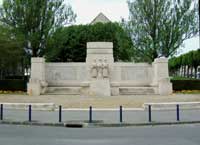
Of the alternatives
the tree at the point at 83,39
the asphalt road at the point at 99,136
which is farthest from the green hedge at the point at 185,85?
the asphalt road at the point at 99,136

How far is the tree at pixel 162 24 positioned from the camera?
4781 centimetres

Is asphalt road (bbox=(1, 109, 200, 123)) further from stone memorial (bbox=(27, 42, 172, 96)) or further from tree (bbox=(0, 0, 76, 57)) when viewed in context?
tree (bbox=(0, 0, 76, 57))

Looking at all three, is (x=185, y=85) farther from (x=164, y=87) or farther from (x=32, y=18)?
(x=32, y=18)

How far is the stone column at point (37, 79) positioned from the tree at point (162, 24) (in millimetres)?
13899

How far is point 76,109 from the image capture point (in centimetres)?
2467

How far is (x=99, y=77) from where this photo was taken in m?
39.6

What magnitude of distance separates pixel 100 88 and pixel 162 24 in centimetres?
1388

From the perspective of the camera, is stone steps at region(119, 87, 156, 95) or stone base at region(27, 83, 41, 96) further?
stone steps at region(119, 87, 156, 95)

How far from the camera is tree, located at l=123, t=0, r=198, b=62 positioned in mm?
47812

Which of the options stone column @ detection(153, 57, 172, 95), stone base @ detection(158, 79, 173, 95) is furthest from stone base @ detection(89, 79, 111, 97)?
stone base @ detection(158, 79, 173, 95)

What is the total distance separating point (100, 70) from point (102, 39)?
3301cm

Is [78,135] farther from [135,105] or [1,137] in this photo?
[135,105]

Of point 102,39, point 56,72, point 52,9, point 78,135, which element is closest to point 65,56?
point 102,39

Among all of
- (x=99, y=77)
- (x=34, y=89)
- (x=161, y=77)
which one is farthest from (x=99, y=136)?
(x=161, y=77)
